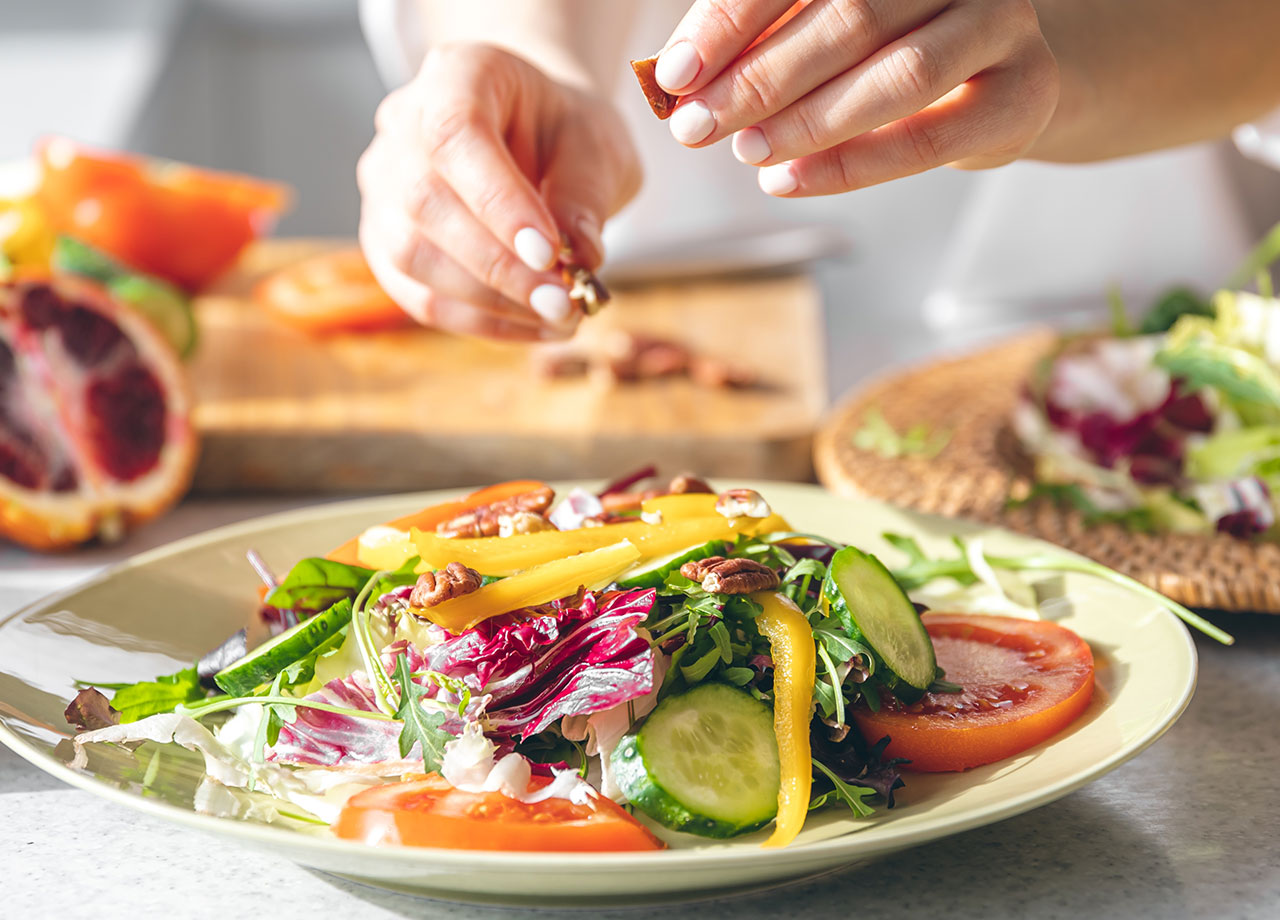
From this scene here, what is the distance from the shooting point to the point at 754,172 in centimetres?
318

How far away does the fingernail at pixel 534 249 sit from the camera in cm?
136

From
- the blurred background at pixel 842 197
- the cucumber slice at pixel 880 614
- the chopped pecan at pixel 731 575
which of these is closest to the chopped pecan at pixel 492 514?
the chopped pecan at pixel 731 575

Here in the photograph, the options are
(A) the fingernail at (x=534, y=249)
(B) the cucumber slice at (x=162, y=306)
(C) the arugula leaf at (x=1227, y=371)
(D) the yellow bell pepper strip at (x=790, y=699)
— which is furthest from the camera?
(B) the cucumber slice at (x=162, y=306)

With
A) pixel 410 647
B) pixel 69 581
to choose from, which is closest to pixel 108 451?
pixel 69 581

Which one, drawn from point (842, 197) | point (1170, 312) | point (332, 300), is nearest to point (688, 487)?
point (1170, 312)

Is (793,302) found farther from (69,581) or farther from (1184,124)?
(69,581)

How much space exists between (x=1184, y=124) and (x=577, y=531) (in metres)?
1.10

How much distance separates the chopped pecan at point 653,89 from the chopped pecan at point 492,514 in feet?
1.38

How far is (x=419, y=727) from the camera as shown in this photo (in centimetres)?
97

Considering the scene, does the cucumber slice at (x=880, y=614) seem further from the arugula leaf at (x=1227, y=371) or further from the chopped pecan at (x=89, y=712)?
the arugula leaf at (x=1227, y=371)

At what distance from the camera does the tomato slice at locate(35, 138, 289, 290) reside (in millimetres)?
2738

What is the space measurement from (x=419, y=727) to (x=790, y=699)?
0.30m

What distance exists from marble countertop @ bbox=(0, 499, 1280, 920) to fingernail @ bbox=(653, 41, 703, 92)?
0.65 m

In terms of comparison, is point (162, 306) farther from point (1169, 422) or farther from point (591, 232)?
point (1169, 422)
